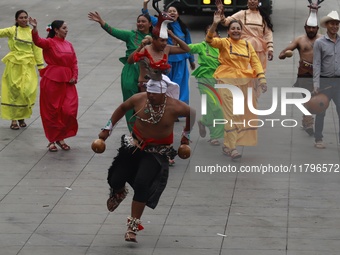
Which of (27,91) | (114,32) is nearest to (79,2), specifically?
(27,91)

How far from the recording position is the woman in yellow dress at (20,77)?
14.5 m

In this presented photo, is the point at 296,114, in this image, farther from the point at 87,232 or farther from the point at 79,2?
the point at 79,2

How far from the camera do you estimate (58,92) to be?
13453mm

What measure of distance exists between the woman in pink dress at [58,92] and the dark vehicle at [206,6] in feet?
30.8

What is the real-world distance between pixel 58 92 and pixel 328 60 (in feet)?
10.6

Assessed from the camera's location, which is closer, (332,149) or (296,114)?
(332,149)

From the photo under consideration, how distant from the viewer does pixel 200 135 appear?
14062 mm

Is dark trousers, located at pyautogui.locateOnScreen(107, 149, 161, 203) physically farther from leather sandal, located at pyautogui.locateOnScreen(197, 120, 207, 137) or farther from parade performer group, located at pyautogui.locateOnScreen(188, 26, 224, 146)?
leather sandal, located at pyautogui.locateOnScreen(197, 120, 207, 137)

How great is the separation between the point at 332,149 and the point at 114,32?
2943mm

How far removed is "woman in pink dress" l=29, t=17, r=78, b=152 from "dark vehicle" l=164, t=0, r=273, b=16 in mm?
9394

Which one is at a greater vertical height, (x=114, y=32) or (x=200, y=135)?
(x=114, y=32)

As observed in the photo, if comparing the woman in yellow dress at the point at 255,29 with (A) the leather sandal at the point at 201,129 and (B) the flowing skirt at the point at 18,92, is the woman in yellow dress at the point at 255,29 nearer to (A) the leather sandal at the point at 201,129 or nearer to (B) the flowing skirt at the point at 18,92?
(A) the leather sandal at the point at 201,129

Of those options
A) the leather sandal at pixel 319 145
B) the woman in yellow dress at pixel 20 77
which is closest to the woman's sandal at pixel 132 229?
the leather sandal at pixel 319 145

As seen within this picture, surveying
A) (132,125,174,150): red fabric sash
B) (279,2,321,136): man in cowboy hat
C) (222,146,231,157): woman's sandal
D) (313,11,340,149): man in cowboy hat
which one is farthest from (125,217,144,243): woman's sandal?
(279,2,321,136): man in cowboy hat
